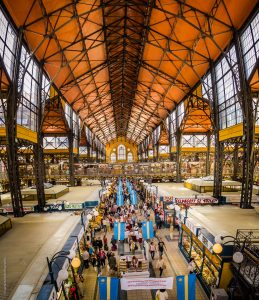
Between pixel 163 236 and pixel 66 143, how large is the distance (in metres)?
21.3

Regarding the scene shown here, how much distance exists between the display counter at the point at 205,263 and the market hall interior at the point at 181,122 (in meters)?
0.06

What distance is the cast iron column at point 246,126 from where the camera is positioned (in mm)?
16052

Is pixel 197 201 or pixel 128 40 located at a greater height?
pixel 128 40

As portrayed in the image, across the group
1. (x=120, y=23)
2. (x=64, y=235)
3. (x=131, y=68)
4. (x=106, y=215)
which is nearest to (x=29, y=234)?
(x=64, y=235)

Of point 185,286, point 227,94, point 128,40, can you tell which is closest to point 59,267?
point 185,286

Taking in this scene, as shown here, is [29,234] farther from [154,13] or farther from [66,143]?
[66,143]

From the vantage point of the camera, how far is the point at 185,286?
9.17m

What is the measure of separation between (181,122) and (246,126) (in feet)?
52.1

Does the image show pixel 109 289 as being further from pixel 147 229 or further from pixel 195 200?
pixel 195 200

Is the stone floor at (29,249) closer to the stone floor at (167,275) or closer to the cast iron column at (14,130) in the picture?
the cast iron column at (14,130)

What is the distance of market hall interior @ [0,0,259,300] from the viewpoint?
925 cm

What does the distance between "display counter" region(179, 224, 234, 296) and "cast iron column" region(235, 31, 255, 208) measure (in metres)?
5.18

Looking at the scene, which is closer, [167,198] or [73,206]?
[73,206]

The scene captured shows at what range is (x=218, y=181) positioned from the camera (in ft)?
66.9
